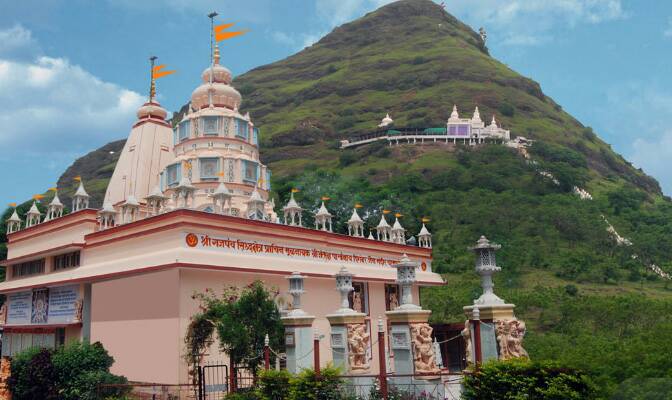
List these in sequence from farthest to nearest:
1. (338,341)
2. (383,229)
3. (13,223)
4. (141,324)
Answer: (383,229)
(13,223)
(141,324)
(338,341)

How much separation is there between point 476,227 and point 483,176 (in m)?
15.7

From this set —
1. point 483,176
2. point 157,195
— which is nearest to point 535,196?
point 483,176

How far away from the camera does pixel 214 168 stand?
2850 cm

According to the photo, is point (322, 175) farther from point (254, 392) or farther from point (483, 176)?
point (254, 392)

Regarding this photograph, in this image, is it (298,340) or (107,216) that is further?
(107,216)

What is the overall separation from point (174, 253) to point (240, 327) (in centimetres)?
441

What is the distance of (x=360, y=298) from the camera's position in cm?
2811

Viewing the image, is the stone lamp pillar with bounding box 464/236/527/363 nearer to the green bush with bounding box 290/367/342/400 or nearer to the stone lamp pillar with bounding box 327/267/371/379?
the green bush with bounding box 290/367/342/400

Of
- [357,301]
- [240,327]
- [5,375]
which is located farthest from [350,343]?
[5,375]

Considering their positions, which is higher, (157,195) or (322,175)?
(322,175)

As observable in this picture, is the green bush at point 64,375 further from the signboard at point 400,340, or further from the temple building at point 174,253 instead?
the signboard at point 400,340

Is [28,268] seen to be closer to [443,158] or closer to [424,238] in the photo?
[424,238]

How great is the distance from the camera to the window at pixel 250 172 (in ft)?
95.1

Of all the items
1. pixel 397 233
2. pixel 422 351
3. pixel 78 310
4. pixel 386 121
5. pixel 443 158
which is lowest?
pixel 422 351
